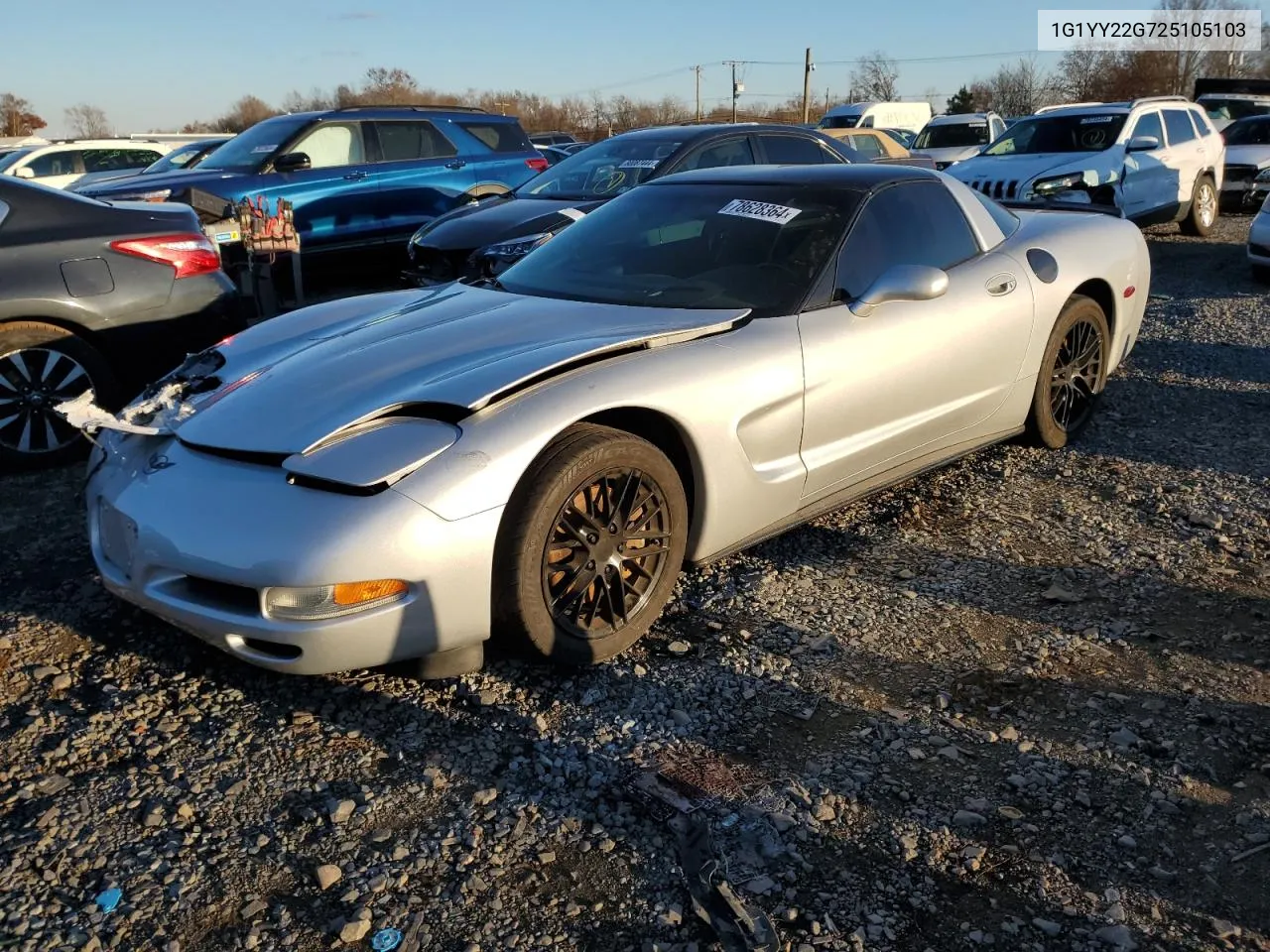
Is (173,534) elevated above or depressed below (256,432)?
below

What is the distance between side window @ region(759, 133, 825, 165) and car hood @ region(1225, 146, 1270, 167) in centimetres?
1010

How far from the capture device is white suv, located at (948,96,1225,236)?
1083cm

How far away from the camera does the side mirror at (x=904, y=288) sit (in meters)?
3.81

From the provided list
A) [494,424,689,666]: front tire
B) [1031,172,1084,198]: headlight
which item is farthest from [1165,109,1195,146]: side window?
[494,424,689,666]: front tire

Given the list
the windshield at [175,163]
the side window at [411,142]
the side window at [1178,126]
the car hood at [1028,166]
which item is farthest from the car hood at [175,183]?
the side window at [1178,126]

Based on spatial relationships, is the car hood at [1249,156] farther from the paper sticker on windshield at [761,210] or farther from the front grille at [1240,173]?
the paper sticker on windshield at [761,210]

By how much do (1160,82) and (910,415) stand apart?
2414 inches

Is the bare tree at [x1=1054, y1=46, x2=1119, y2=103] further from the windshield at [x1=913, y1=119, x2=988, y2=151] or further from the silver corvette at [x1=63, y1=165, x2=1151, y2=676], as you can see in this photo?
the silver corvette at [x1=63, y1=165, x2=1151, y2=676]

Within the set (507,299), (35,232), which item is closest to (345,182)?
(35,232)

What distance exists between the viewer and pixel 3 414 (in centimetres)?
496

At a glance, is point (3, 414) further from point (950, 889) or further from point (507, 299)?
point (950, 889)

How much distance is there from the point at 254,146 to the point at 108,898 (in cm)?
868

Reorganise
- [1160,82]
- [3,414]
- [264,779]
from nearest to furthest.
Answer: [264,779]
[3,414]
[1160,82]

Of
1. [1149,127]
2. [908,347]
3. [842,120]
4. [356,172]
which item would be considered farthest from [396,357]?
[842,120]
